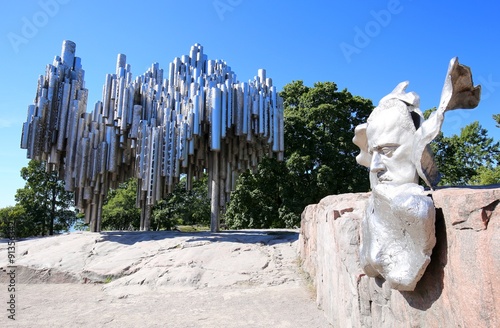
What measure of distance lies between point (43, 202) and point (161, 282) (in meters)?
18.3

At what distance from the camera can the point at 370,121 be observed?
316 cm

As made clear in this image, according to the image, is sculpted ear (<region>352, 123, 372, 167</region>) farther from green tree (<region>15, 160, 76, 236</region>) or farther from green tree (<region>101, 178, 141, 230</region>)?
green tree (<region>101, 178, 141, 230</region>)

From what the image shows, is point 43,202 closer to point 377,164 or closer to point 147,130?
point 147,130

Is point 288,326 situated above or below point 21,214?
below

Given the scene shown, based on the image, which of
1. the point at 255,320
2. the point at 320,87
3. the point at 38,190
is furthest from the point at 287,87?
the point at 255,320

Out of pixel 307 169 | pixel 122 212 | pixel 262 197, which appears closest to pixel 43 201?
pixel 122 212

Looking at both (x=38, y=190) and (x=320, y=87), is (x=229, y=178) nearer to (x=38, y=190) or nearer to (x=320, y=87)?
(x=320, y=87)

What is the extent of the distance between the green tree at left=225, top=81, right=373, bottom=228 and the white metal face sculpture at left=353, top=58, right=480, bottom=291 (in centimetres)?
1670

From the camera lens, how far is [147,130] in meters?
12.3

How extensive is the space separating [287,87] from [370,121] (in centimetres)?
2185

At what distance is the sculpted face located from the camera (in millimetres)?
2771

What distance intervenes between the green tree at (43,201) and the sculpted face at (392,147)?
2276 cm

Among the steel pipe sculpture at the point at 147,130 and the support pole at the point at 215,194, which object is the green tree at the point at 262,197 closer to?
the steel pipe sculpture at the point at 147,130

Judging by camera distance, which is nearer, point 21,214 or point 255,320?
point 255,320
